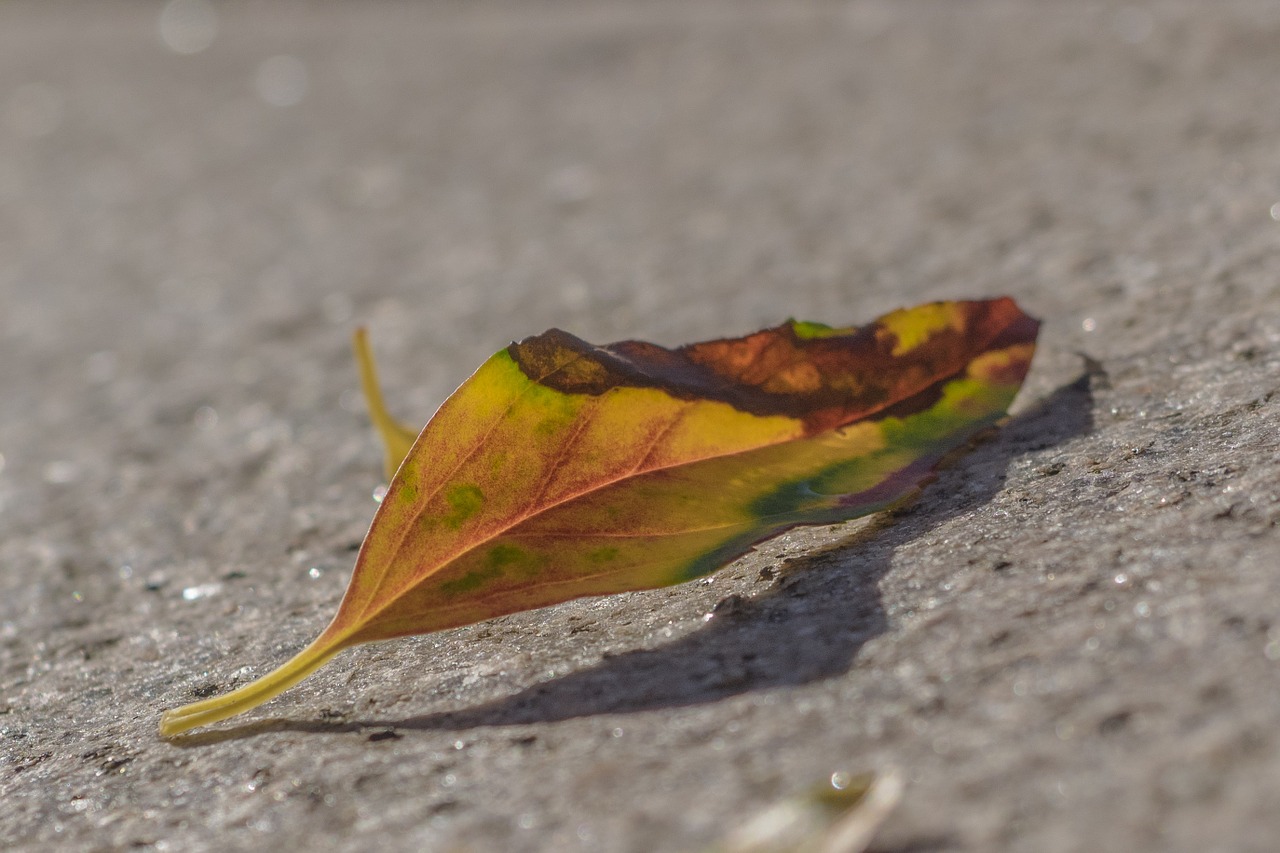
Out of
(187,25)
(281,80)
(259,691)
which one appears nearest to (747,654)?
(259,691)

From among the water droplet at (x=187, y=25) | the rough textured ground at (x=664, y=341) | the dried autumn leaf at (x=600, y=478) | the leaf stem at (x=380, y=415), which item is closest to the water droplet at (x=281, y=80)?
the rough textured ground at (x=664, y=341)

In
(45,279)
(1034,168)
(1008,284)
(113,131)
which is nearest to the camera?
(1008,284)

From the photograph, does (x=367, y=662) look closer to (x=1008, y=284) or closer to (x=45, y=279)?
(x=1008, y=284)

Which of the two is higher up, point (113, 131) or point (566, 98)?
point (113, 131)

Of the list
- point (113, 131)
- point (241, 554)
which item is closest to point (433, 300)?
point (241, 554)

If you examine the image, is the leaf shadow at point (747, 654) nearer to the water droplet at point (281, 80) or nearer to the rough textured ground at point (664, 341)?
the rough textured ground at point (664, 341)

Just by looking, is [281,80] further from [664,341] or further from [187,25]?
[664,341]

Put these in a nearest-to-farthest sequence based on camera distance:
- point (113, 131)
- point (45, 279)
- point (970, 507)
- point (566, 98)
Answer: point (970, 507) < point (45, 279) < point (566, 98) < point (113, 131)
